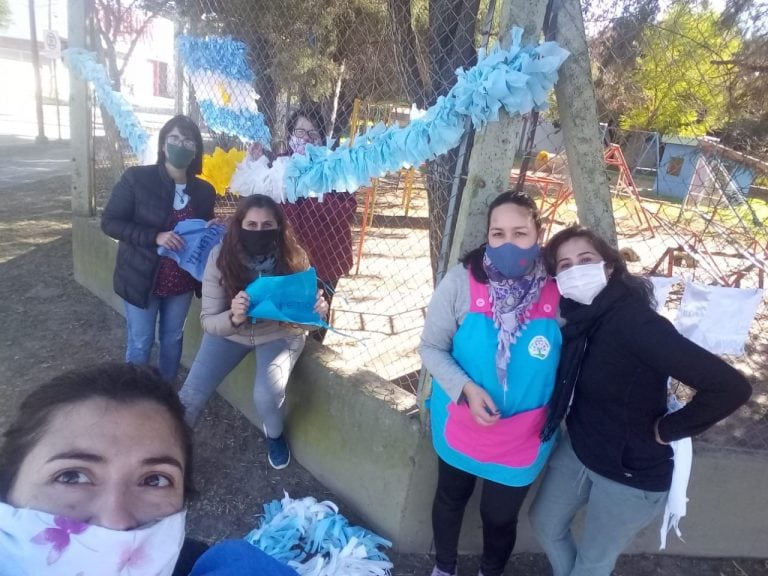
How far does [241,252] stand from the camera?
2.53 meters

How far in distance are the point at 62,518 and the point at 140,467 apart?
14cm

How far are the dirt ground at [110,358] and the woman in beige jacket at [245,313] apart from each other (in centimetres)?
35

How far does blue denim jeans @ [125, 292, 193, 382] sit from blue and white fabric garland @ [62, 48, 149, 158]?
1665mm

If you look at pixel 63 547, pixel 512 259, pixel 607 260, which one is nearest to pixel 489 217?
pixel 512 259

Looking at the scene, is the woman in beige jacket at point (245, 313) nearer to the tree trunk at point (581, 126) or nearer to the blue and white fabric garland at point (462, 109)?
the blue and white fabric garland at point (462, 109)

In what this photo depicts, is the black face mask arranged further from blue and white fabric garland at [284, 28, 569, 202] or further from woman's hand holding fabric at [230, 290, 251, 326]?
blue and white fabric garland at [284, 28, 569, 202]

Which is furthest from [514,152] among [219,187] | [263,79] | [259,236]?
[263,79]

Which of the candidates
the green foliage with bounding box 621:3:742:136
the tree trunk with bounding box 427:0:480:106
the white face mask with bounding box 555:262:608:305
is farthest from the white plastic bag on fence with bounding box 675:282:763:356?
the tree trunk with bounding box 427:0:480:106

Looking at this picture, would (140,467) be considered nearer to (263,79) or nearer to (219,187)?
(219,187)

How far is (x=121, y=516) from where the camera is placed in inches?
37.7

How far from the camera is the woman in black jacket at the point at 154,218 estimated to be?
284cm

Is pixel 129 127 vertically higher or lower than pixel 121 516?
higher

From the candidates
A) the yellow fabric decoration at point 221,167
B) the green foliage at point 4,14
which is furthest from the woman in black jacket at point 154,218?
the green foliage at point 4,14

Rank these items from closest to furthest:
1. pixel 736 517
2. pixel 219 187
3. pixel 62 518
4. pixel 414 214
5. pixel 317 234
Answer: pixel 62 518, pixel 736 517, pixel 317 234, pixel 219 187, pixel 414 214
